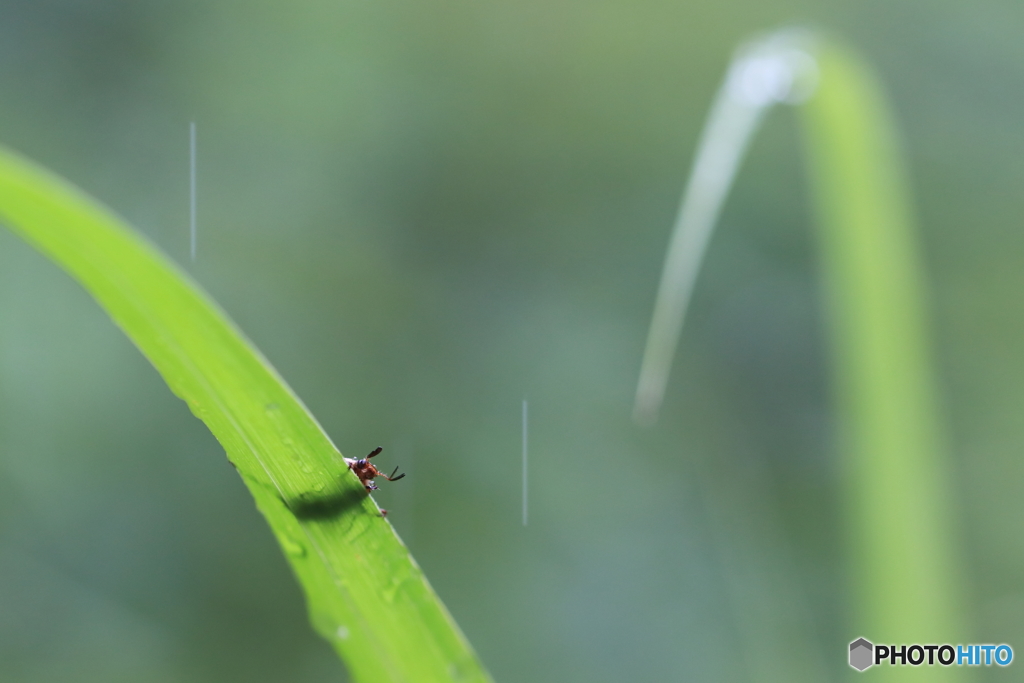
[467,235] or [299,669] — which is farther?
[467,235]

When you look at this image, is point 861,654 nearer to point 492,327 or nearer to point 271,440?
point 271,440

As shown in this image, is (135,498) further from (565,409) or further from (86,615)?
(565,409)

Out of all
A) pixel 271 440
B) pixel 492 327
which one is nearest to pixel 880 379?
pixel 271 440

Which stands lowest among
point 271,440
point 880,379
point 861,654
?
point 861,654

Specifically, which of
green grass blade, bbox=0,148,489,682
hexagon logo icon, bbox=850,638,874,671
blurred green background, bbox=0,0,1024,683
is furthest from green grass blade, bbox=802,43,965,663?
blurred green background, bbox=0,0,1024,683

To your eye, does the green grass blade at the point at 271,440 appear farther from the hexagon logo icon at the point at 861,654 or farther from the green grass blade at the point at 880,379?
the hexagon logo icon at the point at 861,654

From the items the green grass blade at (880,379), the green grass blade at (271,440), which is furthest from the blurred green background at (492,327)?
the green grass blade at (271,440)

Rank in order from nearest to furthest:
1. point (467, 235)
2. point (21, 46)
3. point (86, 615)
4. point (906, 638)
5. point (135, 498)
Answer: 1. point (906, 638)
2. point (86, 615)
3. point (135, 498)
4. point (21, 46)
5. point (467, 235)

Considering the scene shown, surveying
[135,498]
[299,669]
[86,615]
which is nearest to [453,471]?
[299,669]
